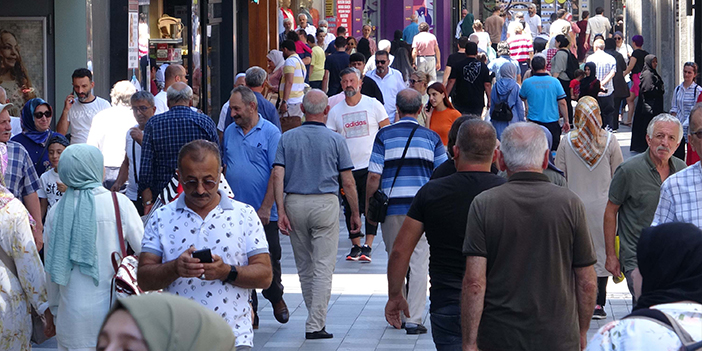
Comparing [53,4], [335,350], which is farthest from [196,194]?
[53,4]

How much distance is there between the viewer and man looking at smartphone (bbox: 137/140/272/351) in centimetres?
449

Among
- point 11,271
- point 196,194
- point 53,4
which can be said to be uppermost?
point 53,4

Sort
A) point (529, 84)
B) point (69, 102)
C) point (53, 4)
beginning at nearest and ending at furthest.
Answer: point (69, 102) < point (53, 4) < point (529, 84)

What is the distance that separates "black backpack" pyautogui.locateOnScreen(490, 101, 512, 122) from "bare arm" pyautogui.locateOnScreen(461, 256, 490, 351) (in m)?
9.75

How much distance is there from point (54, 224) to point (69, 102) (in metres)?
4.91

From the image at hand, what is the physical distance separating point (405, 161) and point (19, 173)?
2646mm

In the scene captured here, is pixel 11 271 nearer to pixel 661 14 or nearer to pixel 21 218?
pixel 21 218

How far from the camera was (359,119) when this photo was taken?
32.7 ft

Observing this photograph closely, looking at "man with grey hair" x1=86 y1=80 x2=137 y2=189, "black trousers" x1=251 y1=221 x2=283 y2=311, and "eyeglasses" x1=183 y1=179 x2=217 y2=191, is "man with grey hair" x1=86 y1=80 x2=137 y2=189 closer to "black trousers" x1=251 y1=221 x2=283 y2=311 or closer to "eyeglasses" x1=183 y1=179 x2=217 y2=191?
"black trousers" x1=251 y1=221 x2=283 y2=311

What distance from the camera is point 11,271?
5695mm

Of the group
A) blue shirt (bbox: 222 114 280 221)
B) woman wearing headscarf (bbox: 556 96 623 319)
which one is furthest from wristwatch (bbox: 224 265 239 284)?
woman wearing headscarf (bbox: 556 96 623 319)

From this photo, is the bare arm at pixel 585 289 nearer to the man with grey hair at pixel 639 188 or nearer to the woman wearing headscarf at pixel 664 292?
the woman wearing headscarf at pixel 664 292

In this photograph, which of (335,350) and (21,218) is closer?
(21,218)

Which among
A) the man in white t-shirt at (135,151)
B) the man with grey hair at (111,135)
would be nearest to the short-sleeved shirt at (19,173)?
the man in white t-shirt at (135,151)
